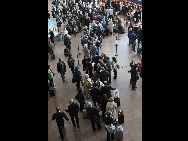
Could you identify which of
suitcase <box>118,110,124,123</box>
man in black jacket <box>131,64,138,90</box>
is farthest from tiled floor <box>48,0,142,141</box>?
man in black jacket <box>131,64,138,90</box>

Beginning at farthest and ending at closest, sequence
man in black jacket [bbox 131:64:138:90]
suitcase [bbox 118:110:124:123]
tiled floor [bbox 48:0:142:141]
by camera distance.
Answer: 1. man in black jacket [bbox 131:64:138:90]
2. suitcase [bbox 118:110:124:123]
3. tiled floor [bbox 48:0:142:141]

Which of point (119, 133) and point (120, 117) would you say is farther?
point (120, 117)

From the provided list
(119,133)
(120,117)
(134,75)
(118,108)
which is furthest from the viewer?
(134,75)

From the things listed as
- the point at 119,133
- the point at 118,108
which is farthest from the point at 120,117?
the point at 118,108

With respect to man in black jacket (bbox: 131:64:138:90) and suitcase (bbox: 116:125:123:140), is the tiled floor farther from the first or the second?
man in black jacket (bbox: 131:64:138:90)

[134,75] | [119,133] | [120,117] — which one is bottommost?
[119,133]

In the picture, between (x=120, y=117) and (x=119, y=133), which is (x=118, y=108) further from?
(x=119, y=133)

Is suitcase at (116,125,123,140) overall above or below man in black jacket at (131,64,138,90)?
below

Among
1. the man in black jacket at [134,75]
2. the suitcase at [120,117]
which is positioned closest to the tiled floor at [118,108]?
the suitcase at [120,117]

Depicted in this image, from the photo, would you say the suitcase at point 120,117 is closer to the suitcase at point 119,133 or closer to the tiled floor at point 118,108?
the tiled floor at point 118,108

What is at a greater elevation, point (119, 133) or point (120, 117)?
point (120, 117)
